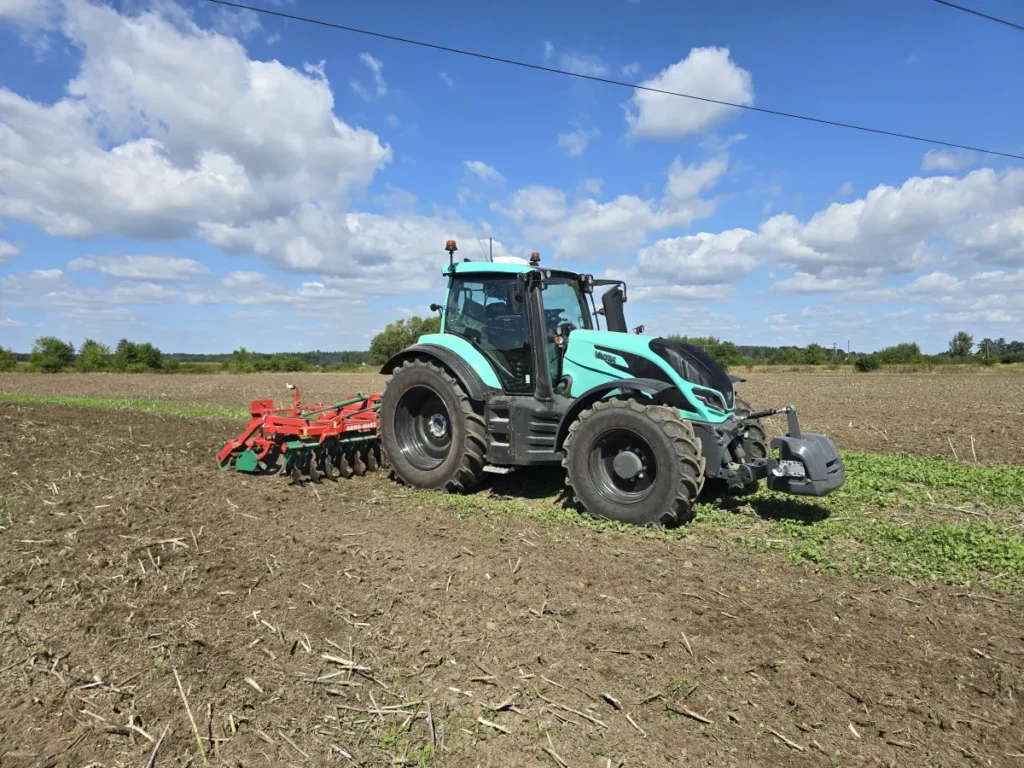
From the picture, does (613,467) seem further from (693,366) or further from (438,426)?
(438,426)

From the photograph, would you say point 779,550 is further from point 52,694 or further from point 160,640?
point 52,694

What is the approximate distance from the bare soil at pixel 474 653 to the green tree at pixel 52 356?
42675mm

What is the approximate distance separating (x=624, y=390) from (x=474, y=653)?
3270 mm

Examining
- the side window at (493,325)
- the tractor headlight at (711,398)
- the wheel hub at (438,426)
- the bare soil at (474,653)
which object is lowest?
the bare soil at (474,653)

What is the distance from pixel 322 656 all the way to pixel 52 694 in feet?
4.09

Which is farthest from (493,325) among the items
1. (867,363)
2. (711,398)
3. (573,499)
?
(867,363)

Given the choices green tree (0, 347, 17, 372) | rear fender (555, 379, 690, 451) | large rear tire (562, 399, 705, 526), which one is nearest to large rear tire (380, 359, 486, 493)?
rear fender (555, 379, 690, 451)

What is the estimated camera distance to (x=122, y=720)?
301 cm

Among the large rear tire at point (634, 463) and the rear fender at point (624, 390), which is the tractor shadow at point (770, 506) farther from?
the rear fender at point (624, 390)

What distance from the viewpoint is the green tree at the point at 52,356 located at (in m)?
40.8

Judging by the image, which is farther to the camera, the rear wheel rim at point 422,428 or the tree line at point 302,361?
the tree line at point 302,361

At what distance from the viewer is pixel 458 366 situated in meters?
7.16

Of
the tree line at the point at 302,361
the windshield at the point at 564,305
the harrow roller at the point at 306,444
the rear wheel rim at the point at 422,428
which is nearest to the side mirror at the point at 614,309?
the windshield at the point at 564,305

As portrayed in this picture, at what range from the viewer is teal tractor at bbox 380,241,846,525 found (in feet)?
18.7
